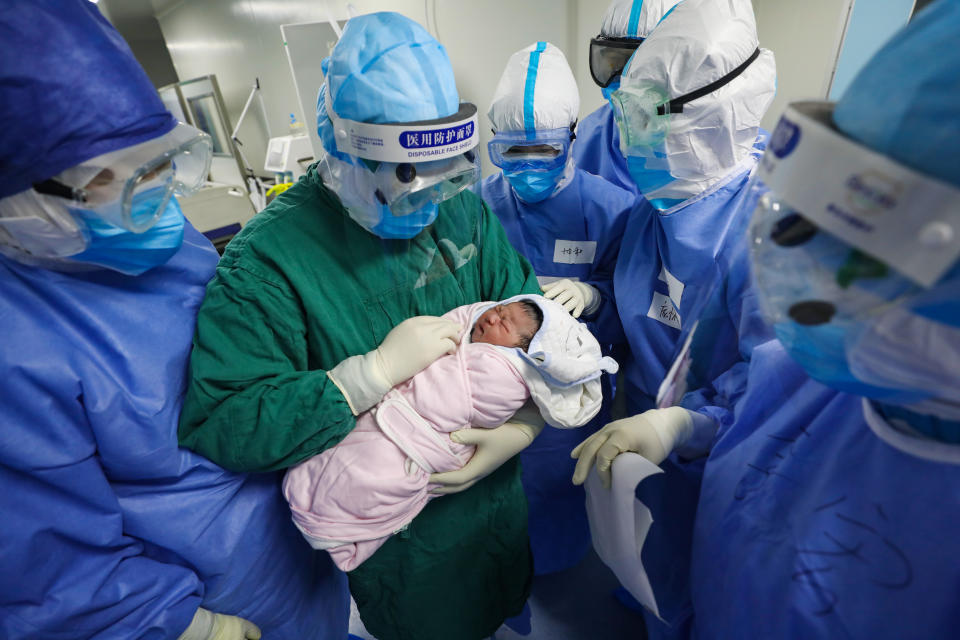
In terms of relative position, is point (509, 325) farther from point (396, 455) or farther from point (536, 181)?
point (536, 181)

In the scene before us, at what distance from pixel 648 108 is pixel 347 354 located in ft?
3.51

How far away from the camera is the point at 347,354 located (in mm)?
1060

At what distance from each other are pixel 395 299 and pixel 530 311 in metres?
0.41

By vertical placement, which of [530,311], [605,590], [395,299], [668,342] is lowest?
[605,590]

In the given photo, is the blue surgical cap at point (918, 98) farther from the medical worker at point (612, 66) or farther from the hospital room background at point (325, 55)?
the medical worker at point (612, 66)

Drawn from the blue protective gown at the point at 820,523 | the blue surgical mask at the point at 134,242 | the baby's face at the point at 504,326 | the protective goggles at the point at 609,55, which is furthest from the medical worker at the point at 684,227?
the blue surgical mask at the point at 134,242

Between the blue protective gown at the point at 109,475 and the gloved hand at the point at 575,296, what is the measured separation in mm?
1091

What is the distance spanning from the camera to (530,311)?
1.30 metres

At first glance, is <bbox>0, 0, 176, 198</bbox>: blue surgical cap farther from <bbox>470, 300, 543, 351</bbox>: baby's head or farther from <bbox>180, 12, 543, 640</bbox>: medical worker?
<bbox>470, 300, 543, 351</bbox>: baby's head

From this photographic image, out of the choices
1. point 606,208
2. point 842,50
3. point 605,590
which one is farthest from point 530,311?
point 842,50

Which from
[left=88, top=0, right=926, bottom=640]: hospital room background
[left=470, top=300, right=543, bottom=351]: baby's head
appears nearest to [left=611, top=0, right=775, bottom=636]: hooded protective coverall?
[left=88, top=0, right=926, bottom=640]: hospital room background

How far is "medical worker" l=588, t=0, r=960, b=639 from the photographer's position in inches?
14.4

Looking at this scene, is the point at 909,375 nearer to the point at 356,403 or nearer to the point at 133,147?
the point at 356,403

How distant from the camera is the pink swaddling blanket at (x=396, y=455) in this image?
0.99 m
